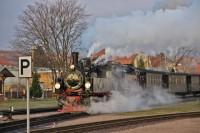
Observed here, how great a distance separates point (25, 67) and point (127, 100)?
21.4m

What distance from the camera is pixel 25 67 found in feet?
39.9

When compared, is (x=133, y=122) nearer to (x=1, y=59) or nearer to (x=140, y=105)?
(x=140, y=105)

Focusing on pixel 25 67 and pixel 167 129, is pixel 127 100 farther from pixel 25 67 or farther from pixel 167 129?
pixel 25 67

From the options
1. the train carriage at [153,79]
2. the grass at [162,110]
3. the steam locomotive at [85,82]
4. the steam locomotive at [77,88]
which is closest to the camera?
the steam locomotive at [77,88]

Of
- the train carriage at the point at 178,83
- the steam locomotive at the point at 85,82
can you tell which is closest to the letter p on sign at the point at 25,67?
the steam locomotive at the point at 85,82

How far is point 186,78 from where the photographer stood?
52.1 meters

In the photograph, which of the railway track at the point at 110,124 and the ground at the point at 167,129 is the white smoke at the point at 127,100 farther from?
the ground at the point at 167,129

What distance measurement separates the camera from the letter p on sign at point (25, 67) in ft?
39.5

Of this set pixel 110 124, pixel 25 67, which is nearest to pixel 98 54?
pixel 110 124

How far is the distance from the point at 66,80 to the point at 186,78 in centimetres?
2636

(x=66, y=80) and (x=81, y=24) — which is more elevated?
(x=81, y=24)

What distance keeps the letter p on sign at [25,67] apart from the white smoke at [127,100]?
17.2 meters

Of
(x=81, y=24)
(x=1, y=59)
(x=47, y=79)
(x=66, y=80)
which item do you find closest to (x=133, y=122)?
(x=66, y=80)

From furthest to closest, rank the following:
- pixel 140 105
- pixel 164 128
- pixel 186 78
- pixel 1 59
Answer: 1. pixel 1 59
2. pixel 186 78
3. pixel 140 105
4. pixel 164 128
